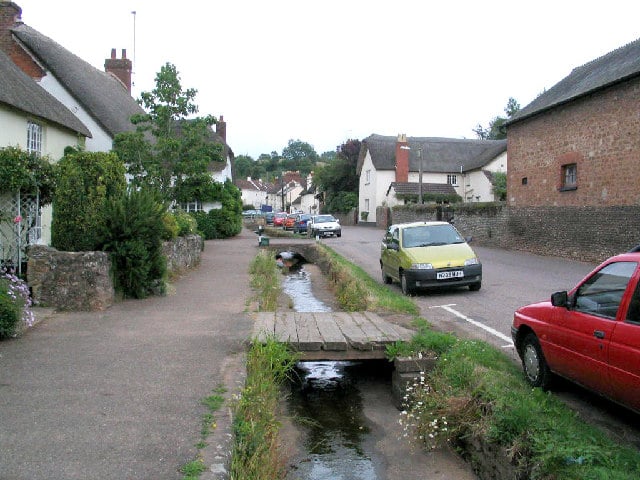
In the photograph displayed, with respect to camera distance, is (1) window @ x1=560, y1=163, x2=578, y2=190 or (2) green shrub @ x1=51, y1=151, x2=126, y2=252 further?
(1) window @ x1=560, y1=163, x2=578, y2=190

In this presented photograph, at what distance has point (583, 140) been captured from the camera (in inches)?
823

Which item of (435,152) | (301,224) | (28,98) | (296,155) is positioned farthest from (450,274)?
(296,155)

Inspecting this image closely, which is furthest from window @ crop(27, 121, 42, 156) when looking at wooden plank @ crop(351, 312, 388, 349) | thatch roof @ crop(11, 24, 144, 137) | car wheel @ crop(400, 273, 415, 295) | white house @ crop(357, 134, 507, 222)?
white house @ crop(357, 134, 507, 222)

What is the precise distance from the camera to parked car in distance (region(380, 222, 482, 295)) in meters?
12.8

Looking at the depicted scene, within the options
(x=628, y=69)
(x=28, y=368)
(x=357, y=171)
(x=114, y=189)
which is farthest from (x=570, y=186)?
(x=357, y=171)

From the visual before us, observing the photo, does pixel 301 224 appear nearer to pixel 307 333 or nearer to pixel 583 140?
pixel 583 140

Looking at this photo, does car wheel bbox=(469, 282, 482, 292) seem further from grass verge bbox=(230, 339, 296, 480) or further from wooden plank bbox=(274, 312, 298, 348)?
grass verge bbox=(230, 339, 296, 480)

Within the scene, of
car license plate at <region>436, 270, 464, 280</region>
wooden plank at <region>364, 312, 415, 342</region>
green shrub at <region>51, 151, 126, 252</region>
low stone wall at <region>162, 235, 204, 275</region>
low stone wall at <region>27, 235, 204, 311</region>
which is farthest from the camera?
low stone wall at <region>162, 235, 204, 275</region>

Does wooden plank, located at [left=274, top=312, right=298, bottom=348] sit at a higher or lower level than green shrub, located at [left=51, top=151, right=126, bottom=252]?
lower

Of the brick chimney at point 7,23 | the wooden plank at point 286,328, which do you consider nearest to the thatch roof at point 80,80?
the brick chimney at point 7,23

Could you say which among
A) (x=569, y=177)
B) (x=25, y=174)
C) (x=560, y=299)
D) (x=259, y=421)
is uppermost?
(x=569, y=177)

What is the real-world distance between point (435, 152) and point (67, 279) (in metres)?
54.3

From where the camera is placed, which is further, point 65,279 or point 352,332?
point 65,279

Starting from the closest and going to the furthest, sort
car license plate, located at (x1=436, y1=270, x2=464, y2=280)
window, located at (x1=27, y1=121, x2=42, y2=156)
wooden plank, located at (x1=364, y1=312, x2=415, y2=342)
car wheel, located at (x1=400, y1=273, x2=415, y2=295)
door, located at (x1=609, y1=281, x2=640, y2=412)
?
door, located at (x1=609, y1=281, x2=640, y2=412) < wooden plank, located at (x1=364, y1=312, x2=415, y2=342) < car license plate, located at (x1=436, y1=270, x2=464, y2=280) < car wheel, located at (x1=400, y1=273, x2=415, y2=295) < window, located at (x1=27, y1=121, x2=42, y2=156)
